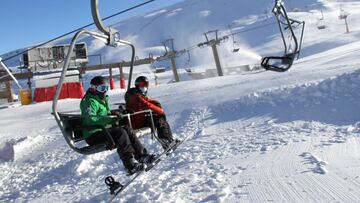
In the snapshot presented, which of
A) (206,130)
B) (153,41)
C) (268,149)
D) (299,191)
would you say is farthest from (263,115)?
(153,41)

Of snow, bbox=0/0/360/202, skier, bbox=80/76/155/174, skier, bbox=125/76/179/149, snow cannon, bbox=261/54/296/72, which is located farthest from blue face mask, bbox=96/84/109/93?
snow cannon, bbox=261/54/296/72

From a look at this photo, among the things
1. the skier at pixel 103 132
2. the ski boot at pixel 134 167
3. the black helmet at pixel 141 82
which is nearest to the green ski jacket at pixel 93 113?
the skier at pixel 103 132

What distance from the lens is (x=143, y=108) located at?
22.4ft

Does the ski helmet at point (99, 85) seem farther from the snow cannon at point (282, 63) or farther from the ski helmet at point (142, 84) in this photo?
the snow cannon at point (282, 63)

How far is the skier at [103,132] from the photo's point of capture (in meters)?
5.98

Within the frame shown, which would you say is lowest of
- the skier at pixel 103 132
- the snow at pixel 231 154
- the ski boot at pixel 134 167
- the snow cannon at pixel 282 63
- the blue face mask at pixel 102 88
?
the snow at pixel 231 154

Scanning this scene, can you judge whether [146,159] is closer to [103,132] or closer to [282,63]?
[103,132]

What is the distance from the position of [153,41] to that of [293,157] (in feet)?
540

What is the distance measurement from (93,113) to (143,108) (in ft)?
3.33

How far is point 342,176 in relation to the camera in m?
5.93

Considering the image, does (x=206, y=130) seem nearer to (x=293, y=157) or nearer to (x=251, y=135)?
(x=251, y=135)

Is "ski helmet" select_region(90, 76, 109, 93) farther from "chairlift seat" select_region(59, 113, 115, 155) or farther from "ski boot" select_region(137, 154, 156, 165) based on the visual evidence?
"ski boot" select_region(137, 154, 156, 165)

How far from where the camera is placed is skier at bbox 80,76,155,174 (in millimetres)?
5984

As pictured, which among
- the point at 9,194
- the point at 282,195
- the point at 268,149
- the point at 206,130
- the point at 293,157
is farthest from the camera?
the point at 206,130
